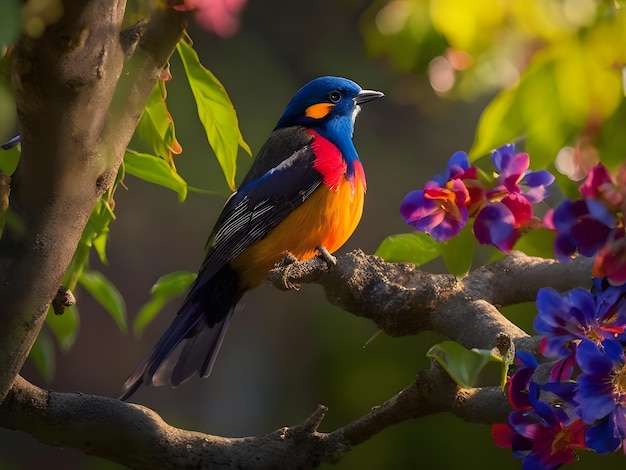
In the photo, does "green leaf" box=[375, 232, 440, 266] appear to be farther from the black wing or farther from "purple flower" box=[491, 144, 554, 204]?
the black wing

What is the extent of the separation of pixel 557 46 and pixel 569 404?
1.32 ft

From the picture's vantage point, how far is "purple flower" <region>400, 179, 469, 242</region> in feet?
3.07

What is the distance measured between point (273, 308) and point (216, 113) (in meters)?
2.84

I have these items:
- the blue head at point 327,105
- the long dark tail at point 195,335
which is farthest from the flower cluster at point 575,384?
the blue head at point 327,105

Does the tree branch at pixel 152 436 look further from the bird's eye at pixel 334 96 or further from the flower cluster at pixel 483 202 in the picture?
the bird's eye at pixel 334 96

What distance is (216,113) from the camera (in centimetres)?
110

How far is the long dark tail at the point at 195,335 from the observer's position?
177cm

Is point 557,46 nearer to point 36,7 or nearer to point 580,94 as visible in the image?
point 580,94

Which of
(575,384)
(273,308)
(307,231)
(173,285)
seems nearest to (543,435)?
(575,384)

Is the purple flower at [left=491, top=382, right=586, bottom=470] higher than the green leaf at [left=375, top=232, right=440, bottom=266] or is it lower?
lower

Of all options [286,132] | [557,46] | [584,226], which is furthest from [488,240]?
[286,132]

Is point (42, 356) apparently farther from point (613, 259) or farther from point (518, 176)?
point (613, 259)

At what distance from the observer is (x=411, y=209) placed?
37.6 inches

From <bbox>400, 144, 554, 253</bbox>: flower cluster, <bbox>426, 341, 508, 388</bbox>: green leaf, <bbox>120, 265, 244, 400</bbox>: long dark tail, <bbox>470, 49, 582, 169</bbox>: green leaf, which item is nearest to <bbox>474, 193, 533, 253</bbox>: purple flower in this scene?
<bbox>400, 144, 554, 253</bbox>: flower cluster
